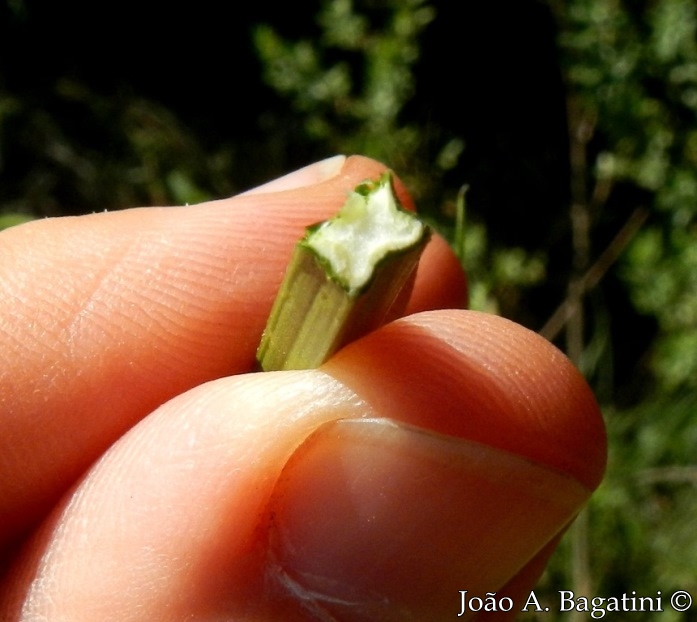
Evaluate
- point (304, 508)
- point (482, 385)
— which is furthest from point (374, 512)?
point (482, 385)

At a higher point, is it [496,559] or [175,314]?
[175,314]

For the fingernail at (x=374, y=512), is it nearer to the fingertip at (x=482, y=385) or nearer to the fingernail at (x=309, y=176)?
the fingertip at (x=482, y=385)

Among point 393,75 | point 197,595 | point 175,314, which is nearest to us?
point 197,595

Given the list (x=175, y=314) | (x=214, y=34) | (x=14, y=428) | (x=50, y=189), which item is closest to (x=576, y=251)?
(x=214, y=34)

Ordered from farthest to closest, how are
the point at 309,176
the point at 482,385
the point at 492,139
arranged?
the point at 492,139 < the point at 309,176 < the point at 482,385

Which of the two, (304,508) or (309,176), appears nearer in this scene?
(304,508)

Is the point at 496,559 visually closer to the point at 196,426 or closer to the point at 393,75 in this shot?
the point at 196,426

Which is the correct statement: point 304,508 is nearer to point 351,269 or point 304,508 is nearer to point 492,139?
point 351,269
